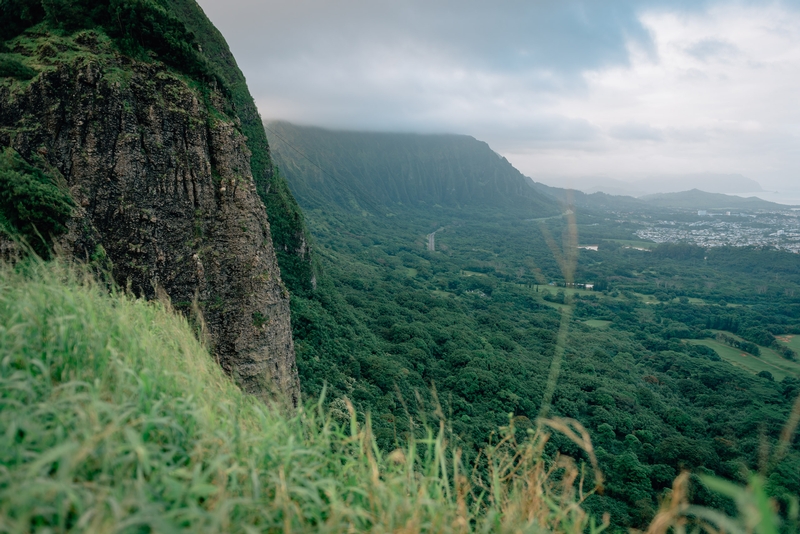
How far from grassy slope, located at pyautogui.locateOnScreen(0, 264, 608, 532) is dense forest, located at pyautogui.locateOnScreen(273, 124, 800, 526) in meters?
0.68

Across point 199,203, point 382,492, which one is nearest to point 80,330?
point 382,492

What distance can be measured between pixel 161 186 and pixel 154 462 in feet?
45.5

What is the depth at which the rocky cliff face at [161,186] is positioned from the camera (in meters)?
11.8

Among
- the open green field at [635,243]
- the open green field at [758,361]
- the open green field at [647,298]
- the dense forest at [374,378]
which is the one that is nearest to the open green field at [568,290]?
the dense forest at [374,378]

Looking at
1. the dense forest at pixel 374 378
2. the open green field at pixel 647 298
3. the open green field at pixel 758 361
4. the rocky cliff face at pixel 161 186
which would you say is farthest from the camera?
the open green field at pixel 647 298

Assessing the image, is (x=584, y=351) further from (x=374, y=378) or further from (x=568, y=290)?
(x=568, y=290)

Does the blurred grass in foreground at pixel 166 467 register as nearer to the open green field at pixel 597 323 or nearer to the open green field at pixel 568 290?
the open green field at pixel 597 323

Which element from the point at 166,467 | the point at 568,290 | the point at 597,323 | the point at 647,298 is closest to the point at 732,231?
the point at 647,298

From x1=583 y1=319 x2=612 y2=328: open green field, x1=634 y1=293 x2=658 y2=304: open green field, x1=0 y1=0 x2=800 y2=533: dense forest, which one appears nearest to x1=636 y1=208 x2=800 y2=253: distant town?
x1=0 y1=0 x2=800 y2=533: dense forest

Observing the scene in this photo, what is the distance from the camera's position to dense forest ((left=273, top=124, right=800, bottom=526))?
985 inches

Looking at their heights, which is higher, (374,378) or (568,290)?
(568,290)

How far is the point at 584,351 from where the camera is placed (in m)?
47.6

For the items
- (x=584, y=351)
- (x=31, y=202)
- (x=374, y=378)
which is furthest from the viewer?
(x=584, y=351)

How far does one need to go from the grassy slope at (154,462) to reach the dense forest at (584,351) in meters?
0.68
